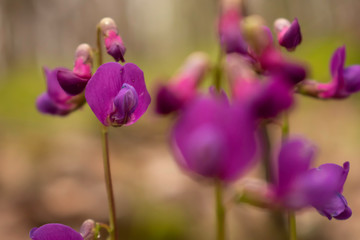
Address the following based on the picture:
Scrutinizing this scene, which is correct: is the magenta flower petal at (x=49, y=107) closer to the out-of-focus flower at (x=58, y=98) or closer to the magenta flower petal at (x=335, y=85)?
the out-of-focus flower at (x=58, y=98)

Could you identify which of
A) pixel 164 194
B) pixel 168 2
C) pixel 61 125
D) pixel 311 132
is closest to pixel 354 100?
pixel 311 132

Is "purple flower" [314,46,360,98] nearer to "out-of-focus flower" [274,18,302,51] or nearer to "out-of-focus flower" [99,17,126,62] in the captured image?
"out-of-focus flower" [274,18,302,51]

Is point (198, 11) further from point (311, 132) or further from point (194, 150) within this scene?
point (194, 150)

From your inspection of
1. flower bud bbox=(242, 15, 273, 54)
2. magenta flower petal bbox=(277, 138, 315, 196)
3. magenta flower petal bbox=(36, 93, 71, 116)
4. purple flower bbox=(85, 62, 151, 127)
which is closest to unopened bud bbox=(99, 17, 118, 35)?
purple flower bbox=(85, 62, 151, 127)

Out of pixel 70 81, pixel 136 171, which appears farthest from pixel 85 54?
pixel 136 171

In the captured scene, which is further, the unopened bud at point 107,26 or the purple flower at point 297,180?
the unopened bud at point 107,26

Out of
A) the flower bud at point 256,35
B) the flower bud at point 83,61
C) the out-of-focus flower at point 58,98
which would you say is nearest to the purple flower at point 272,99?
the flower bud at point 256,35
